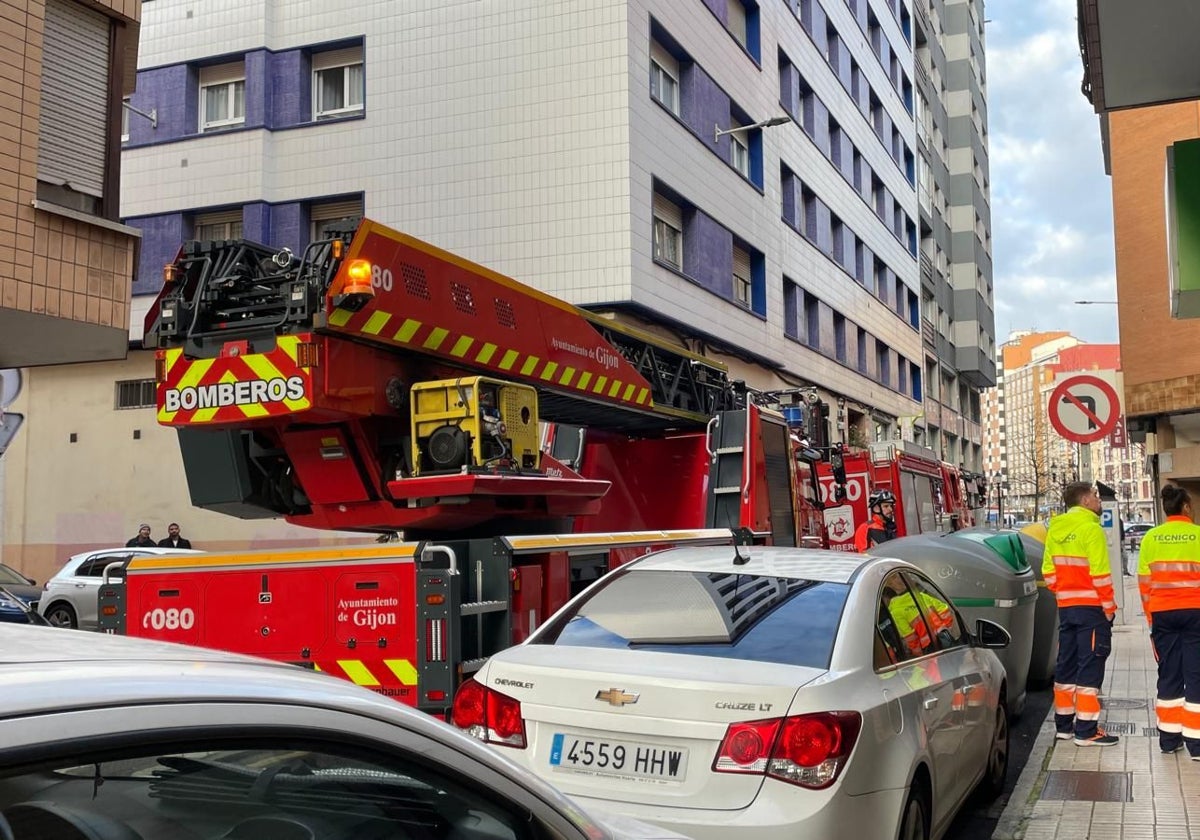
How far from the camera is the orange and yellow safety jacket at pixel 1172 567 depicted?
7.12m

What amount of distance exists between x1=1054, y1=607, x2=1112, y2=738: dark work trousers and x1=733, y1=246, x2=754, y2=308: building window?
59.5 feet

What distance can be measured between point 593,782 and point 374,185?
19048 millimetres

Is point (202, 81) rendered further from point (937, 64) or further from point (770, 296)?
point (937, 64)

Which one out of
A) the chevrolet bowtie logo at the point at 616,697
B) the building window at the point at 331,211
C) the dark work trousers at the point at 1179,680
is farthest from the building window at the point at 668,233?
the chevrolet bowtie logo at the point at 616,697

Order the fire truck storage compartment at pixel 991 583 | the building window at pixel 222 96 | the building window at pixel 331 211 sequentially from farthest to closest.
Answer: the building window at pixel 222 96 → the building window at pixel 331 211 → the fire truck storage compartment at pixel 991 583

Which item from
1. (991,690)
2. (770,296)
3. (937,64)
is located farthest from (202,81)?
(937,64)

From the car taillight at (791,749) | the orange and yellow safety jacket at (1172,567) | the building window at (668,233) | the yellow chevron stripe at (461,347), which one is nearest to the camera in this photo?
the car taillight at (791,749)

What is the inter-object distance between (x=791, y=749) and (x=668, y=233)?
18.8 meters

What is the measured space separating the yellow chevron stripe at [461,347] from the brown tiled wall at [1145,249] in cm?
1805

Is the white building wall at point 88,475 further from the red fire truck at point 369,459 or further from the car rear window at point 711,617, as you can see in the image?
the car rear window at point 711,617

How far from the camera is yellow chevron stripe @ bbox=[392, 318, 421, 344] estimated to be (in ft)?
22.3

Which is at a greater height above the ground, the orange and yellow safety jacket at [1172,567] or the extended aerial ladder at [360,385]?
the extended aerial ladder at [360,385]

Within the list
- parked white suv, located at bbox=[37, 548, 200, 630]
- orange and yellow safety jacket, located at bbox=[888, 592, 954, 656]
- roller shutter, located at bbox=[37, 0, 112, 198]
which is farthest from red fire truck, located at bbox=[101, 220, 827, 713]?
parked white suv, located at bbox=[37, 548, 200, 630]

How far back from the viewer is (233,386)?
667 centimetres
